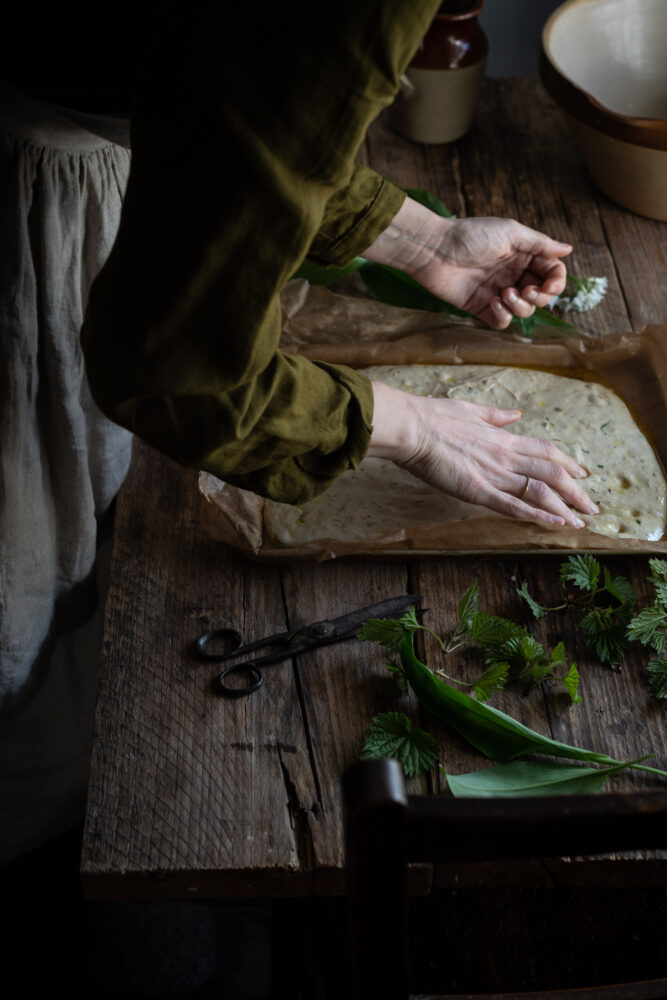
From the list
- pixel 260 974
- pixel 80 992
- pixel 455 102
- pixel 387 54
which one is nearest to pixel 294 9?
pixel 387 54

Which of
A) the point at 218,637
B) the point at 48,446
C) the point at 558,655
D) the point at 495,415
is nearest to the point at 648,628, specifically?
the point at 558,655

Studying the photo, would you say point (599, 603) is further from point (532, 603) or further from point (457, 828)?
point (457, 828)

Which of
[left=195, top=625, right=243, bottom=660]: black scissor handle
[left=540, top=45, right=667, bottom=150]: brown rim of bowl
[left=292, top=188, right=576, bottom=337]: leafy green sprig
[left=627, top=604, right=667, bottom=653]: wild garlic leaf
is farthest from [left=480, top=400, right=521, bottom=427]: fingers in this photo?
[left=540, top=45, right=667, bottom=150]: brown rim of bowl

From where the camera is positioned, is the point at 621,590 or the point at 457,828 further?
the point at 621,590

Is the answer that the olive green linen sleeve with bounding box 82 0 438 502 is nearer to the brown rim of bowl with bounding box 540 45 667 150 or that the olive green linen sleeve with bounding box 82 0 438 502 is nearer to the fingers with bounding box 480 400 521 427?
the fingers with bounding box 480 400 521 427

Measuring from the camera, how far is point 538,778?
95 centimetres

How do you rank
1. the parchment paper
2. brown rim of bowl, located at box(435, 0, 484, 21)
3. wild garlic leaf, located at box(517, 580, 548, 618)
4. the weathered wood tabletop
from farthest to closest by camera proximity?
brown rim of bowl, located at box(435, 0, 484, 21), the parchment paper, wild garlic leaf, located at box(517, 580, 548, 618), the weathered wood tabletop

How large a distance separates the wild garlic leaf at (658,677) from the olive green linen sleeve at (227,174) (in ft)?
1.93

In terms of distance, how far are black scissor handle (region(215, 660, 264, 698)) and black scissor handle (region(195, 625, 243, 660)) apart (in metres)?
0.02

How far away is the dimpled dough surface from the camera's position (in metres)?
1.26

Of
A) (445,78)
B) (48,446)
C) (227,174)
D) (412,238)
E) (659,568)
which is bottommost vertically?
(48,446)

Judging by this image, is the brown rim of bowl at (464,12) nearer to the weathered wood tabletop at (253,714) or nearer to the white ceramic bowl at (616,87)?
the white ceramic bowl at (616,87)

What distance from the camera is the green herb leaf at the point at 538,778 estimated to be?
937 millimetres

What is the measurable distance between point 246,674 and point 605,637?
1.38 feet
